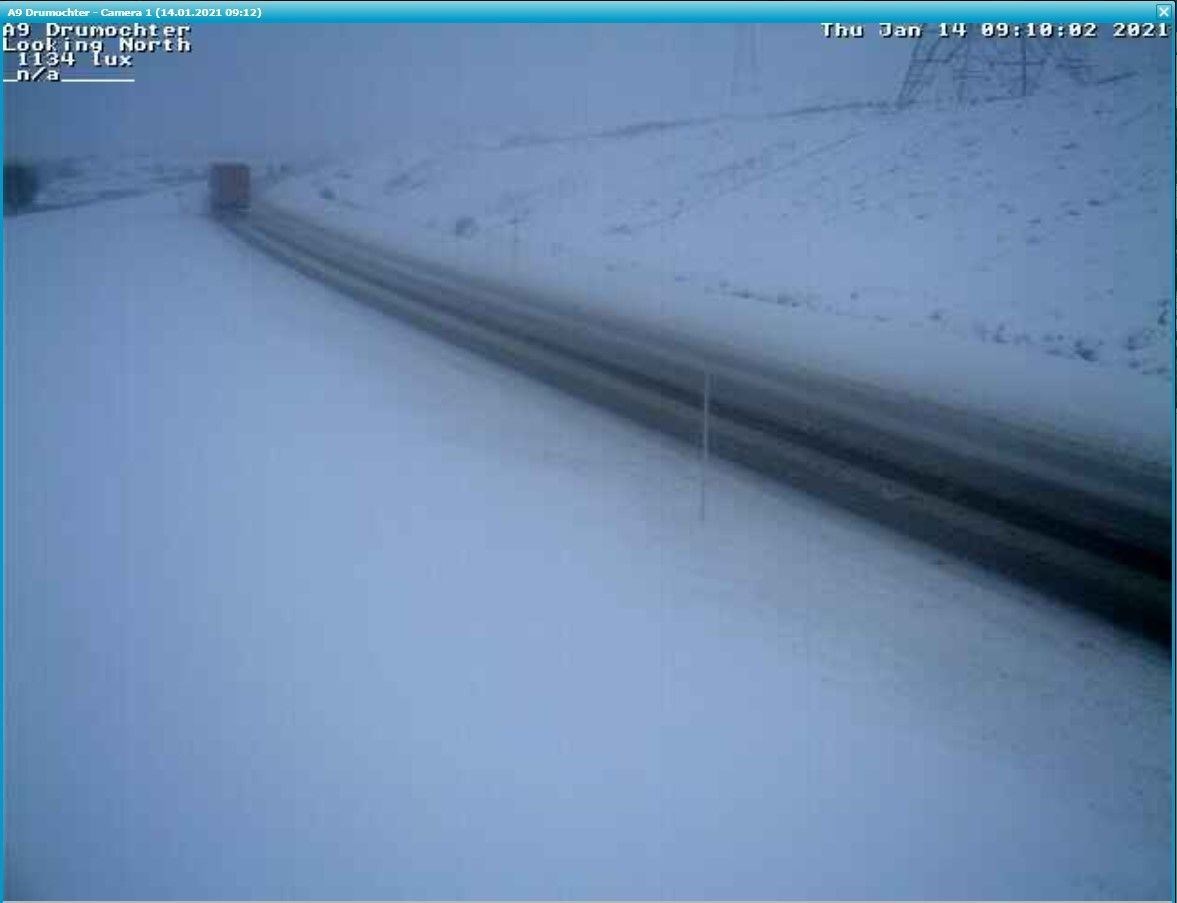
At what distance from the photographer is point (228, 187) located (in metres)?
12.6

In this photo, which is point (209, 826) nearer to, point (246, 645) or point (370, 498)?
point (246, 645)

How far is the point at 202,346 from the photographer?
32.4 ft

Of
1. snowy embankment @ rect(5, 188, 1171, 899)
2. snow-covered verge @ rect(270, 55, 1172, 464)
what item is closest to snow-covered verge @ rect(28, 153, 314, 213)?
snowy embankment @ rect(5, 188, 1171, 899)

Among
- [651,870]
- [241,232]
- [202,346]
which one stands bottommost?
[651,870]

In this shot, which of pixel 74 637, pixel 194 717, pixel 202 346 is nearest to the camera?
pixel 194 717

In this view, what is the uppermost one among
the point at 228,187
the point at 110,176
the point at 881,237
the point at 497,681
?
the point at 228,187

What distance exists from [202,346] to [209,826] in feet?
22.7

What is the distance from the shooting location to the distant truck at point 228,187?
945 centimetres

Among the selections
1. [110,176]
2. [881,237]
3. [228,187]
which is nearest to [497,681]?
[110,176]

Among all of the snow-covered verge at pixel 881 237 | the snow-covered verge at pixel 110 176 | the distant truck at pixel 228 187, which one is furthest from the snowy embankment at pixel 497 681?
the snow-covered verge at pixel 881 237

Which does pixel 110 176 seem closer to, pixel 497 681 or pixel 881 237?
pixel 497 681

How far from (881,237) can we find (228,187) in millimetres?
7881

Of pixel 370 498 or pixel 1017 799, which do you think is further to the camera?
pixel 370 498

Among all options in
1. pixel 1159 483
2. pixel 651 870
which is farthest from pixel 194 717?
pixel 1159 483
